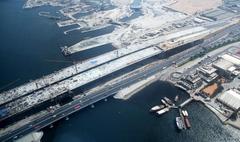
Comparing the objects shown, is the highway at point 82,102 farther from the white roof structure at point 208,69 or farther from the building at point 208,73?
the building at point 208,73

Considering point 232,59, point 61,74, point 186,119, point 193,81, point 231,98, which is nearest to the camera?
point 186,119

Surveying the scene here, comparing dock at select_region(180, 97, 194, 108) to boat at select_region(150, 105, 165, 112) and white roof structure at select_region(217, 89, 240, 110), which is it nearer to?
boat at select_region(150, 105, 165, 112)

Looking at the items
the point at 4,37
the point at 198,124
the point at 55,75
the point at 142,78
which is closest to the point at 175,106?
the point at 198,124

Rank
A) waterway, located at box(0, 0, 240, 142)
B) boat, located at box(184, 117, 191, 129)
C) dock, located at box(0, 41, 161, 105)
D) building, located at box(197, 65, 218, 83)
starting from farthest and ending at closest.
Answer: building, located at box(197, 65, 218, 83)
dock, located at box(0, 41, 161, 105)
boat, located at box(184, 117, 191, 129)
waterway, located at box(0, 0, 240, 142)

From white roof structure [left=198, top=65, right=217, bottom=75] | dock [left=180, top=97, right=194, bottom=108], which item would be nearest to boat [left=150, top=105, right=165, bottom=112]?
dock [left=180, top=97, right=194, bottom=108]

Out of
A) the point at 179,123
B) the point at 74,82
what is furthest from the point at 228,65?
the point at 74,82

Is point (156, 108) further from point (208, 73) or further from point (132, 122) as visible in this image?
point (208, 73)

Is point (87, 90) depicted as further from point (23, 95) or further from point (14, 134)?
point (14, 134)
